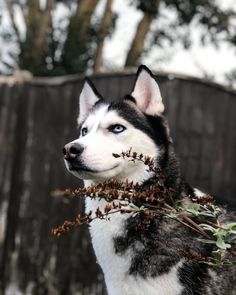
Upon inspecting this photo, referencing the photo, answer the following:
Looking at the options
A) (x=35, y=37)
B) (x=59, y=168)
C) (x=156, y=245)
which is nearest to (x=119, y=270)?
(x=156, y=245)

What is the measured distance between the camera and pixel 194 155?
7.20 metres

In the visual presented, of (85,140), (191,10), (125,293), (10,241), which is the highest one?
(191,10)

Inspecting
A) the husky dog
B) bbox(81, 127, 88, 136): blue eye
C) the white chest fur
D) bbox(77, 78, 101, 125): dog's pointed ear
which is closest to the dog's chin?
the husky dog

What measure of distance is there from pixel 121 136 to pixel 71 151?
1.30 ft

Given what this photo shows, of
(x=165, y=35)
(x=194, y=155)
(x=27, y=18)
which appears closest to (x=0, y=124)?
(x=194, y=155)

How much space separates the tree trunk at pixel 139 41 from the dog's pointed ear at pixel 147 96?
792 centimetres

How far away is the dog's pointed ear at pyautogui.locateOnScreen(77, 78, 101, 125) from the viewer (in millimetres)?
4504

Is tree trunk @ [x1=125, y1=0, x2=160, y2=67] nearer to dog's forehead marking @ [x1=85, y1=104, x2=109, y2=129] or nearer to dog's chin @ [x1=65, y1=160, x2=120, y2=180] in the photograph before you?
dog's forehead marking @ [x1=85, y1=104, x2=109, y2=129]

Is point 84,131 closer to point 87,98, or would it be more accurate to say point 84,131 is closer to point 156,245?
point 87,98

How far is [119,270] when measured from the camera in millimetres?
3764

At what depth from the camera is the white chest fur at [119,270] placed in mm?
3670

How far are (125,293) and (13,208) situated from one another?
11.9 feet

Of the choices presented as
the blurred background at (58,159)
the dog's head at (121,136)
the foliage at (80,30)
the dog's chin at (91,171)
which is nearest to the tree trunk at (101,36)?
the foliage at (80,30)

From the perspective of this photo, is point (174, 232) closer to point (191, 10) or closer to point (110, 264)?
point (110, 264)
